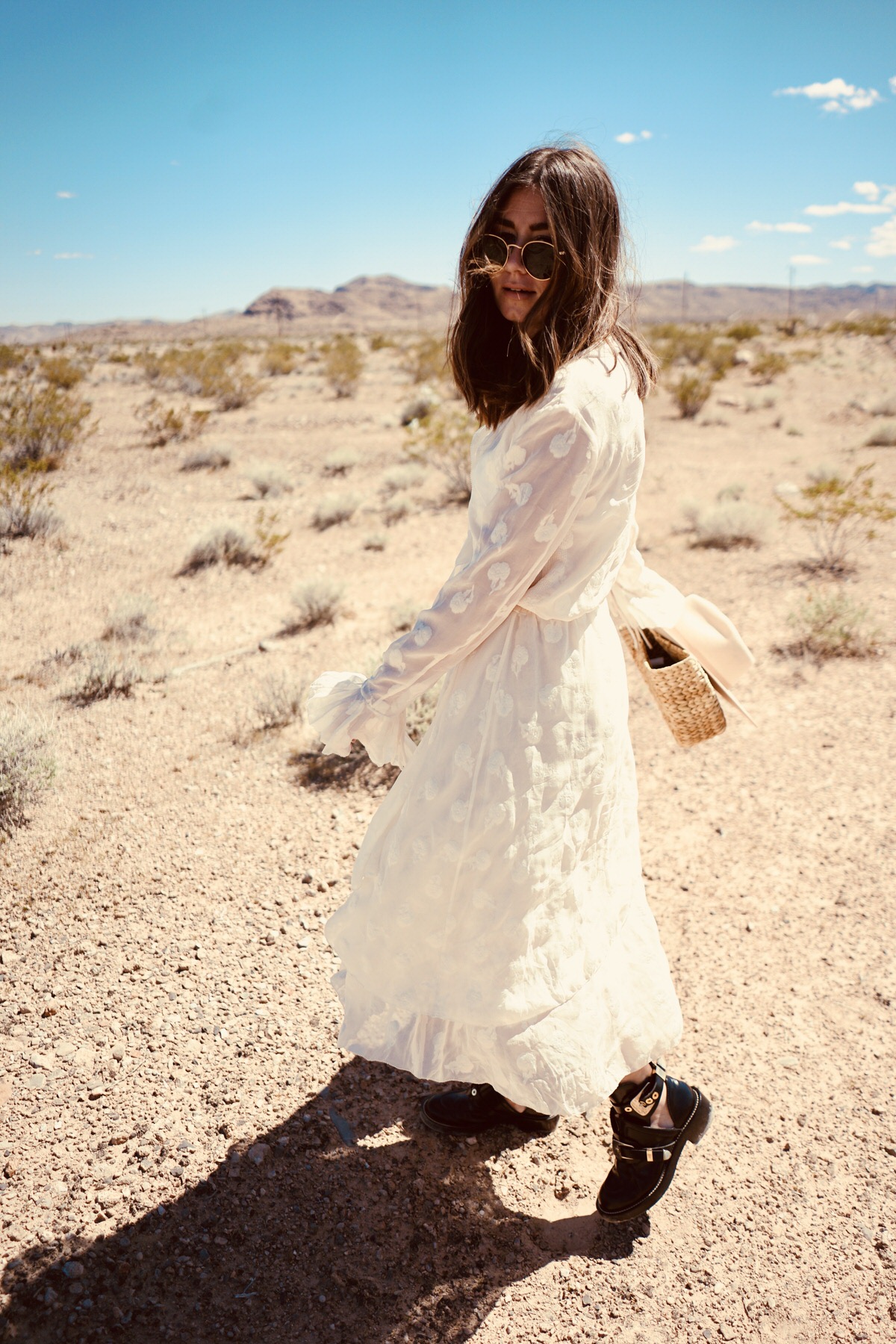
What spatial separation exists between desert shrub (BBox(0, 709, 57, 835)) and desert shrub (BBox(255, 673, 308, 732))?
1.03 metres

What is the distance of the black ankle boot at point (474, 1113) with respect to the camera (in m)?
2.07

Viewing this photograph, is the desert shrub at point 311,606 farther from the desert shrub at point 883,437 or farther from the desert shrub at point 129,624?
the desert shrub at point 883,437

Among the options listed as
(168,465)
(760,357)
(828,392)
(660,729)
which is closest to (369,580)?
(660,729)

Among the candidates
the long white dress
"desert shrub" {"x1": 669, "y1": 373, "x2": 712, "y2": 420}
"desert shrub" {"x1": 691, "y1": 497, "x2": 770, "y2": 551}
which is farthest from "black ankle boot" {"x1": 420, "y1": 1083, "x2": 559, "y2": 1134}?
"desert shrub" {"x1": 669, "y1": 373, "x2": 712, "y2": 420}

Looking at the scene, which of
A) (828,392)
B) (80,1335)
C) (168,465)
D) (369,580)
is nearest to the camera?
(80,1335)

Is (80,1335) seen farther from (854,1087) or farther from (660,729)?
(660,729)

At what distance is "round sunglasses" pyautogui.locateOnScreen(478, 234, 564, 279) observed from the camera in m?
1.34

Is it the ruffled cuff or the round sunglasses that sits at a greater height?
the round sunglasses

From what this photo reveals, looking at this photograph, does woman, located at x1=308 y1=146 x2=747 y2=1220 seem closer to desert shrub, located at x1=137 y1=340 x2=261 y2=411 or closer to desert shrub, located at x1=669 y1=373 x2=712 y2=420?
desert shrub, located at x1=669 y1=373 x2=712 y2=420

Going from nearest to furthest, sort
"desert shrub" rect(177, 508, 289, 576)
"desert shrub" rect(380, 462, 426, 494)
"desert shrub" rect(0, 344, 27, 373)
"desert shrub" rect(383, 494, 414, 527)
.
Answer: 1. "desert shrub" rect(177, 508, 289, 576)
2. "desert shrub" rect(383, 494, 414, 527)
3. "desert shrub" rect(380, 462, 426, 494)
4. "desert shrub" rect(0, 344, 27, 373)

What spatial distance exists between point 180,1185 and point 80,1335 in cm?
34

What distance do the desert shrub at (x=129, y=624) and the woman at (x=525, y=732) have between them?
4.05 meters

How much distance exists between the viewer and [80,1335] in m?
1.58

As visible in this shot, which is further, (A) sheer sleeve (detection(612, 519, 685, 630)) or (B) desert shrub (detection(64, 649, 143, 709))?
(B) desert shrub (detection(64, 649, 143, 709))
